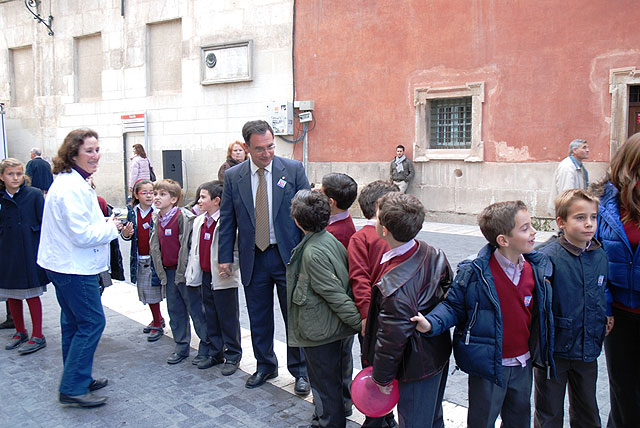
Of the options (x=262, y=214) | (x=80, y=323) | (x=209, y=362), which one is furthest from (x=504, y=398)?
(x=80, y=323)

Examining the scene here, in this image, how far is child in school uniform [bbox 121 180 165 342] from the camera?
5.25m

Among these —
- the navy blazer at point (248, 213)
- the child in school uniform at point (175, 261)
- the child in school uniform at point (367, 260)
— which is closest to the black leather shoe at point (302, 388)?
the child in school uniform at point (367, 260)

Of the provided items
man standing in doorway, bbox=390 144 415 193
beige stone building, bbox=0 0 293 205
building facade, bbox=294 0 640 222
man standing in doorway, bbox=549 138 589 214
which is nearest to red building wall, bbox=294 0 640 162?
building facade, bbox=294 0 640 222

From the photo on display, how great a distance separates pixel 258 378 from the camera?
4172mm

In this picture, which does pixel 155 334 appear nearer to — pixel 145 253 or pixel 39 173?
pixel 145 253

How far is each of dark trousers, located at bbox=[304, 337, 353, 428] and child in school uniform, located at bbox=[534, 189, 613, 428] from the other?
3.69ft

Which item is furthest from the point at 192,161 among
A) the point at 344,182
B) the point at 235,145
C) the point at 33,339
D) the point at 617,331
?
the point at 617,331

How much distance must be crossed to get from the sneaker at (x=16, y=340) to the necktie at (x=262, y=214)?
Answer: 8.54 feet

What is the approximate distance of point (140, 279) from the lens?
5266mm

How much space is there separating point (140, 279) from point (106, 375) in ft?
3.49

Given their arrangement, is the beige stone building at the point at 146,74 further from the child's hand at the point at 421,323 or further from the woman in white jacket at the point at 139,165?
the child's hand at the point at 421,323

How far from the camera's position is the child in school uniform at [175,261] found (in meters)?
4.77

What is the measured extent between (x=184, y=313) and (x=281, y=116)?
10.5 metres

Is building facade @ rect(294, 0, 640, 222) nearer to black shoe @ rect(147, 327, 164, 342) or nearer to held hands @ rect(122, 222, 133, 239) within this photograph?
black shoe @ rect(147, 327, 164, 342)
